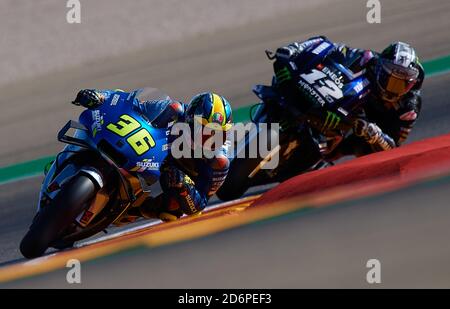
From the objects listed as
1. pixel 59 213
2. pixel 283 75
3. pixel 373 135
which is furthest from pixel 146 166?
pixel 373 135

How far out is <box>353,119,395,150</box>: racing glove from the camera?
8016 millimetres

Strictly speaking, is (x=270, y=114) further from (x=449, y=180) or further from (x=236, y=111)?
(x=449, y=180)

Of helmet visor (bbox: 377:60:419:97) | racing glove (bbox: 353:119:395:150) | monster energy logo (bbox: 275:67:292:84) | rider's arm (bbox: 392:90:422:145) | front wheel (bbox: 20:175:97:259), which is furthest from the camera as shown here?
rider's arm (bbox: 392:90:422:145)

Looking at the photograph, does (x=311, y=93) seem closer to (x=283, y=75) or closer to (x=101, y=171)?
(x=283, y=75)

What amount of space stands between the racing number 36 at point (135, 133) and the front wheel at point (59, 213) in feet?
1.36

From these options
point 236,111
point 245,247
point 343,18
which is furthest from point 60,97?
point 245,247

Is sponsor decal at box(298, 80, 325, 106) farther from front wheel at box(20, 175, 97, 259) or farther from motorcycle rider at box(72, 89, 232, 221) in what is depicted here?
front wheel at box(20, 175, 97, 259)

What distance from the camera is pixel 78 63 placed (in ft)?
41.3

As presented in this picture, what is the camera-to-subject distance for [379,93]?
26.7 ft

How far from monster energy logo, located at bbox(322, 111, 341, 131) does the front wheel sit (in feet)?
8.07

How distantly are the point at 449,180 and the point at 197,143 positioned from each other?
Result: 102 inches

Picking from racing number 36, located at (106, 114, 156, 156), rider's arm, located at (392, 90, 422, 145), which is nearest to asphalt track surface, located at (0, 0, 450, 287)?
rider's arm, located at (392, 90, 422, 145)

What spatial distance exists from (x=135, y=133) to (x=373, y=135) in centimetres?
244

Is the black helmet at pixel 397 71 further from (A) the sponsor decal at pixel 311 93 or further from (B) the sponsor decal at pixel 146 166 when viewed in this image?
(B) the sponsor decal at pixel 146 166
